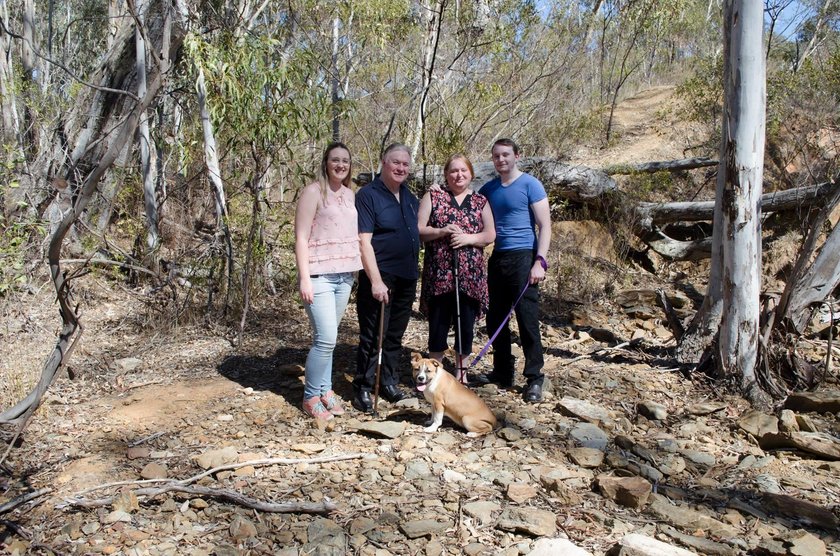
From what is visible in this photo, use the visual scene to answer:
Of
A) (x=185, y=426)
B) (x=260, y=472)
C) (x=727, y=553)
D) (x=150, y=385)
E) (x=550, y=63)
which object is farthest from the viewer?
(x=550, y=63)

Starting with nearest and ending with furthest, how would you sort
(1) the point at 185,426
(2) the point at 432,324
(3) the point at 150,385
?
(1) the point at 185,426, (2) the point at 432,324, (3) the point at 150,385

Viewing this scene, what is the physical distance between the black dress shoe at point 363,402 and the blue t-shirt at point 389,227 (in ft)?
2.80

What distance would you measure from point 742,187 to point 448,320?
2.36 meters

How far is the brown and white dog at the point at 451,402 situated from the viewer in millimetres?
3984

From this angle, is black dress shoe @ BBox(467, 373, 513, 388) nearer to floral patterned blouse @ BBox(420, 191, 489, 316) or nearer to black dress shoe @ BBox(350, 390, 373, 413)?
floral patterned blouse @ BBox(420, 191, 489, 316)

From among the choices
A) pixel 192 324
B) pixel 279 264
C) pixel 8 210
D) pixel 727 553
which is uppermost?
pixel 8 210

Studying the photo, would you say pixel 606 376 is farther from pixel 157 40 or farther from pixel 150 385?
pixel 157 40

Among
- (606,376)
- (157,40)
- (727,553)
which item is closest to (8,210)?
(157,40)

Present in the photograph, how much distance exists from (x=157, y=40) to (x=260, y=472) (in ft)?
19.3

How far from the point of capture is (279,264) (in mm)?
7281

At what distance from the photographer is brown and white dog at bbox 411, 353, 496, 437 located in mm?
3984

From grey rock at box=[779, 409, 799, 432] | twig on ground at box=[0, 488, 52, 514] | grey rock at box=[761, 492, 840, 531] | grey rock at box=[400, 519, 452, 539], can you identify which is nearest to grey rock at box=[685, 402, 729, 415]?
grey rock at box=[779, 409, 799, 432]

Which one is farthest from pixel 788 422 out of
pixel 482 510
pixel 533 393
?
pixel 482 510

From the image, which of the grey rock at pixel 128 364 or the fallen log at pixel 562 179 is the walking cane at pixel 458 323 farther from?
the fallen log at pixel 562 179
